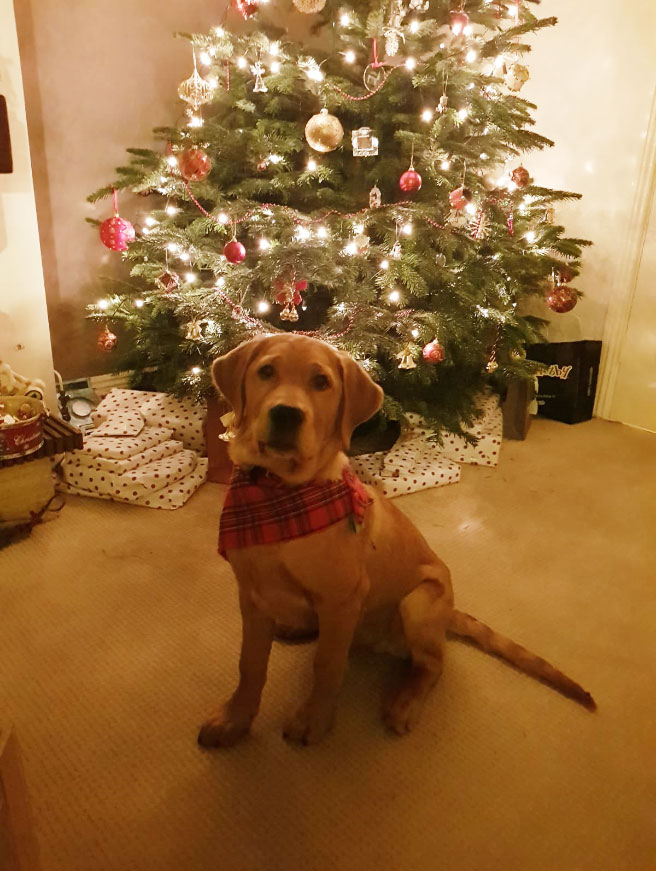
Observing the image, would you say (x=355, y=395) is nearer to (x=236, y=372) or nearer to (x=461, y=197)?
(x=236, y=372)

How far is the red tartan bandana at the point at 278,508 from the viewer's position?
4.21ft

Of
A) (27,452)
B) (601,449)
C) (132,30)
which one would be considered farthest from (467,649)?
(132,30)

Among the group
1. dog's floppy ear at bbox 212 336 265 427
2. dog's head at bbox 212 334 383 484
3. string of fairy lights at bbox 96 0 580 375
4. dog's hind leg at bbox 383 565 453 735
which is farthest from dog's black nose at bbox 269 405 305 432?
string of fairy lights at bbox 96 0 580 375

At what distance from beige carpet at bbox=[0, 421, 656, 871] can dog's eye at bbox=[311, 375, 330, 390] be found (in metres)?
0.81

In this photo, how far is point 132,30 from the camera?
10.2ft

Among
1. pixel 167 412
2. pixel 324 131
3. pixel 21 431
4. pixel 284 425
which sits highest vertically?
pixel 324 131

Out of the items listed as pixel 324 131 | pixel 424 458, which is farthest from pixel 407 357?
pixel 324 131

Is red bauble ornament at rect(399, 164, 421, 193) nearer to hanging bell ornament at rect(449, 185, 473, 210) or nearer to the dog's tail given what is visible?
hanging bell ornament at rect(449, 185, 473, 210)

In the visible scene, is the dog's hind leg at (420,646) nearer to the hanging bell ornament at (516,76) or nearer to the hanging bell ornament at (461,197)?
the hanging bell ornament at (461,197)

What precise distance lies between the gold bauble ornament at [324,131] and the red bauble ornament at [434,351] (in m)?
0.85

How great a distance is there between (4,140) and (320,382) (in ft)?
5.32

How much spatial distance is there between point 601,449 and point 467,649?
186 cm

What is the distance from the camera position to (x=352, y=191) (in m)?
2.69

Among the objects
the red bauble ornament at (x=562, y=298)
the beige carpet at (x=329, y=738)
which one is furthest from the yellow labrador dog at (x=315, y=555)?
the red bauble ornament at (x=562, y=298)
